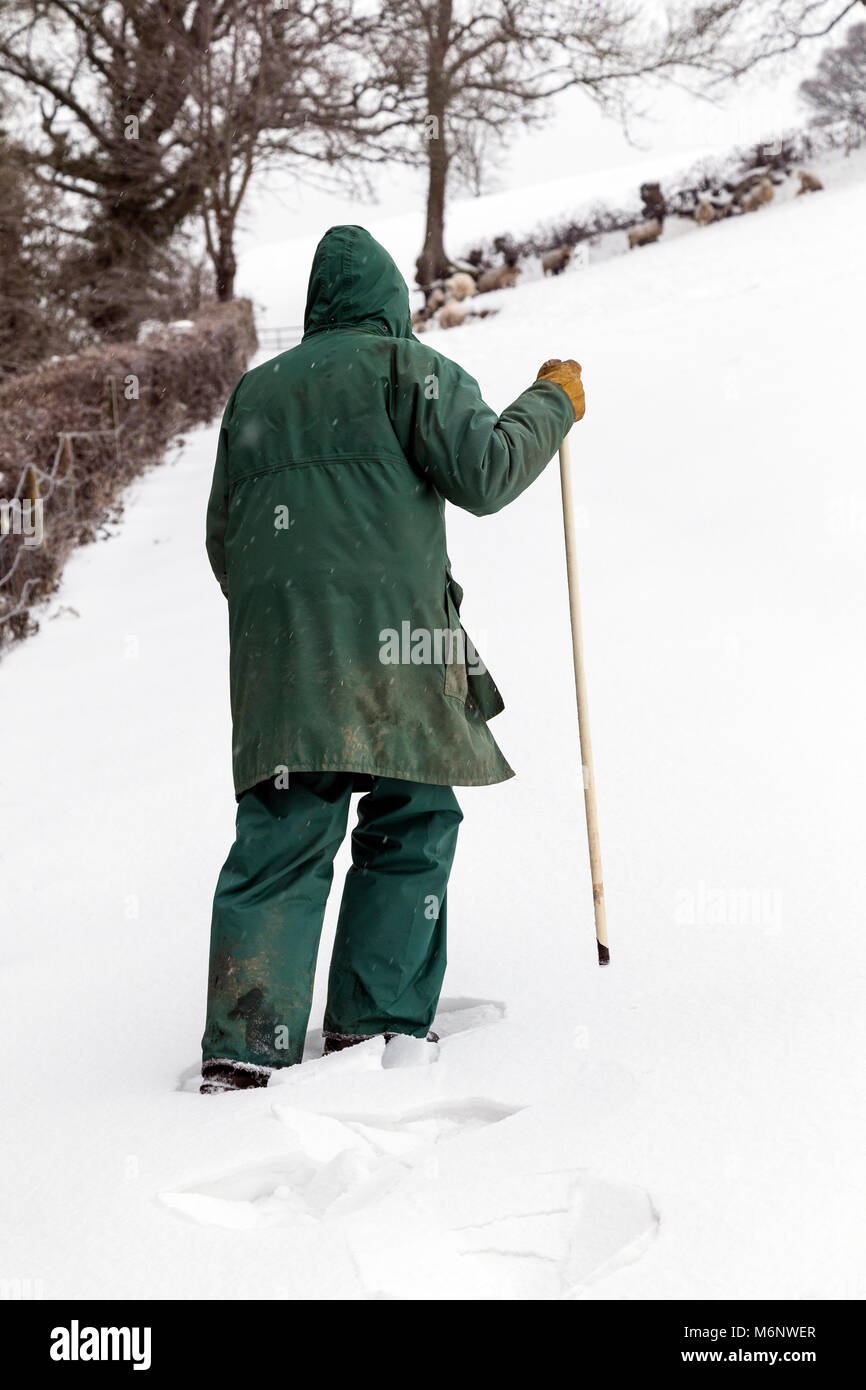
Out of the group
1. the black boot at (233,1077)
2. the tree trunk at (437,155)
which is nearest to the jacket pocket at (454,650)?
the black boot at (233,1077)

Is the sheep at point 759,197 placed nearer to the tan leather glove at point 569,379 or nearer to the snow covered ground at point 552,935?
the snow covered ground at point 552,935

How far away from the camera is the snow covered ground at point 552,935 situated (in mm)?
1765

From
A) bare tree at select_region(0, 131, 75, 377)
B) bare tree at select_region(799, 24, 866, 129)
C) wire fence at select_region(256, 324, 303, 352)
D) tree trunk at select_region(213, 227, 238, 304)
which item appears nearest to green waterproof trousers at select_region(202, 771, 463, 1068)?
bare tree at select_region(0, 131, 75, 377)

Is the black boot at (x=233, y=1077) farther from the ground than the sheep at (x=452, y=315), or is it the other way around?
the sheep at (x=452, y=315)

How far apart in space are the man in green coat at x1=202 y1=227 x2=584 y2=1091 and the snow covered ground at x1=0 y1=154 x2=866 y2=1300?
19 cm

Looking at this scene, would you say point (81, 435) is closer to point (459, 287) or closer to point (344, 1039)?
point (344, 1039)

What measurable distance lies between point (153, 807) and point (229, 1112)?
6.88 ft

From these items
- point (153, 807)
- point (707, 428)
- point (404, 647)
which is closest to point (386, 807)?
point (404, 647)

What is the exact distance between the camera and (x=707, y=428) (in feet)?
22.0

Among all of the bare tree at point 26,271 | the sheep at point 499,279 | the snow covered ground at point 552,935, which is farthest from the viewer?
the sheep at point 499,279

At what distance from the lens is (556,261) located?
55.6 feet

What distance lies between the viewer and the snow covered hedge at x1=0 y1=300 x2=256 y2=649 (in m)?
6.61

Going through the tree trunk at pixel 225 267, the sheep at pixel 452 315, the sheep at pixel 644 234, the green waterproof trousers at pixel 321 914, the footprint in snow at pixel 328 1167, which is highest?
the tree trunk at pixel 225 267
